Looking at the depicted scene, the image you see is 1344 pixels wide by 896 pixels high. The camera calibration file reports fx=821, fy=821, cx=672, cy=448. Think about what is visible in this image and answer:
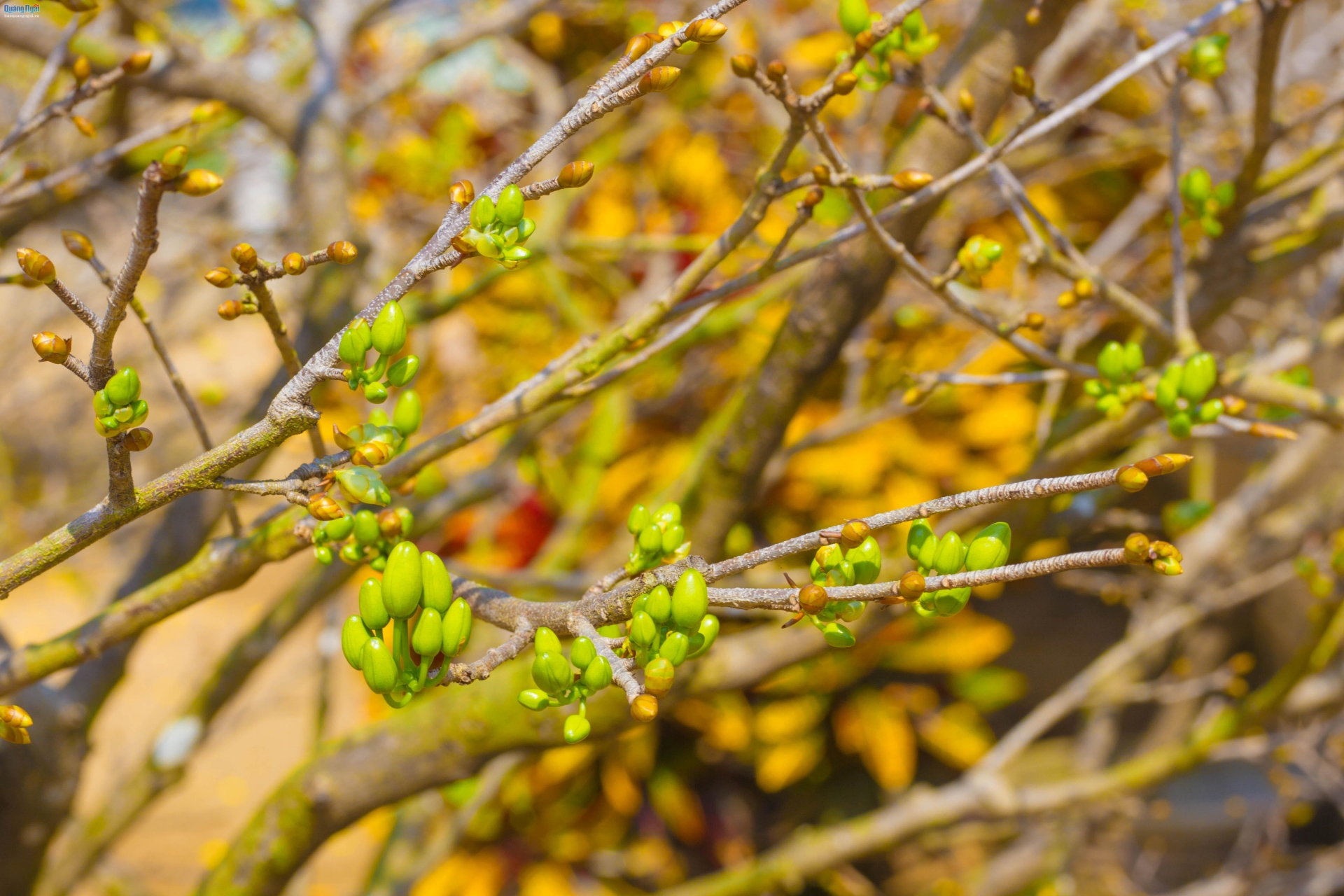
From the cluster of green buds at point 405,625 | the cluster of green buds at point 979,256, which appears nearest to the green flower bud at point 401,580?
the cluster of green buds at point 405,625

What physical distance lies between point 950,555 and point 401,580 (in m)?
0.52

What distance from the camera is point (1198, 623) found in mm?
3756

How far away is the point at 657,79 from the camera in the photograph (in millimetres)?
829

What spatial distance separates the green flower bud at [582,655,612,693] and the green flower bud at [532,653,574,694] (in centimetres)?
2

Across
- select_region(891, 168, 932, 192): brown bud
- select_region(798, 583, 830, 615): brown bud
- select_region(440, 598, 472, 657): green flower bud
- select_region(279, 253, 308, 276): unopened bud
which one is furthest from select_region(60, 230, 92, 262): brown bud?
select_region(891, 168, 932, 192): brown bud

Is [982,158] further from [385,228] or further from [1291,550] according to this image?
[385,228]

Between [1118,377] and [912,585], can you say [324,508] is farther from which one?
[1118,377]

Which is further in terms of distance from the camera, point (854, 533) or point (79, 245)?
point (79, 245)

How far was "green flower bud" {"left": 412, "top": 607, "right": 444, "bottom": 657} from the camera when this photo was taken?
2.46ft

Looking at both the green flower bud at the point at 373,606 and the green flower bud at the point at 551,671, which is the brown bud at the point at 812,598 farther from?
the green flower bud at the point at 373,606

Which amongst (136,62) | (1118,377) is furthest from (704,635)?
(136,62)

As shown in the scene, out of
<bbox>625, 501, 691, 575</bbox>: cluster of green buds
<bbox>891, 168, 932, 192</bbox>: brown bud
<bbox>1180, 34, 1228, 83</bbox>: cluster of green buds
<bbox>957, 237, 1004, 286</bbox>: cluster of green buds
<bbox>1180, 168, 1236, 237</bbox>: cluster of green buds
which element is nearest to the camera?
<bbox>625, 501, 691, 575</bbox>: cluster of green buds

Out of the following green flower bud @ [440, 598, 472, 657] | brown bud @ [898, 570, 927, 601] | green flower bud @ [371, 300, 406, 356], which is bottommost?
brown bud @ [898, 570, 927, 601]

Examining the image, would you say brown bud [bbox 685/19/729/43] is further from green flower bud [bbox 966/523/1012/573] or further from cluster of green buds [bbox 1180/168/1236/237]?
cluster of green buds [bbox 1180/168/1236/237]
